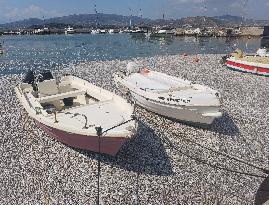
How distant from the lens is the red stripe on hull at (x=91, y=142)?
10664mm

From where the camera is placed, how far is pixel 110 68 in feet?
99.3

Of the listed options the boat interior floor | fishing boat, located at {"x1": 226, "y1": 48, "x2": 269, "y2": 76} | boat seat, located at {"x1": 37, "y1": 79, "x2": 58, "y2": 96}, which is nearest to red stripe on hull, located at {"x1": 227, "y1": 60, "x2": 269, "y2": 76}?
fishing boat, located at {"x1": 226, "y1": 48, "x2": 269, "y2": 76}

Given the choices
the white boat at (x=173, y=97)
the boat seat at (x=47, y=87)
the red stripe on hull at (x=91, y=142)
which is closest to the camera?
the red stripe on hull at (x=91, y=142)

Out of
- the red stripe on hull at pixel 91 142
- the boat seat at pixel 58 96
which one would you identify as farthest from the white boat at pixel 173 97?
the red stripe on hull at pixel 91 142

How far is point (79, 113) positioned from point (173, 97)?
4600 millimetres

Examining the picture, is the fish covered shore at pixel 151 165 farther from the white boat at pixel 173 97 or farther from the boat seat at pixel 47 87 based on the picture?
the boat seat at pixel 47 87

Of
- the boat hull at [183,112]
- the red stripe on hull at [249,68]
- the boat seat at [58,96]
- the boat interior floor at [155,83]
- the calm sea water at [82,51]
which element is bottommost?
the calm sea water at [82,51]

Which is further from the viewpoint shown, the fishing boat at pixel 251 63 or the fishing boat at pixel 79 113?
the fishing boat at pixel 251 63

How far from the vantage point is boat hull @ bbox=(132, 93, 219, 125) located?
14.0 m

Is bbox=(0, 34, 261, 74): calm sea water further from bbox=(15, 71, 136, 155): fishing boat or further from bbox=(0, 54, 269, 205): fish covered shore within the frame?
bbox=(0, 54, 269, 205): fish covered shore

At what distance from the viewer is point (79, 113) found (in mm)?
12961

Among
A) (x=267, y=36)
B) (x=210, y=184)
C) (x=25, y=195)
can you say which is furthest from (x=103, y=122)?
(x=267, y=36)

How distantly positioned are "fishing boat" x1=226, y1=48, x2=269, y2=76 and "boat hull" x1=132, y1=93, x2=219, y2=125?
14967mm

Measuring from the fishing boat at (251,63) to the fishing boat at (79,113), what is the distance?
56.3 ft
